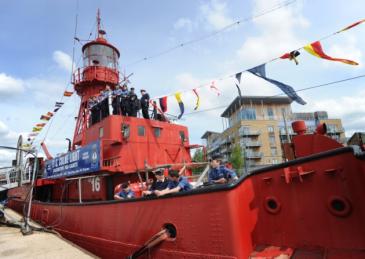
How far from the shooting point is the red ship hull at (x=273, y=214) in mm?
3441

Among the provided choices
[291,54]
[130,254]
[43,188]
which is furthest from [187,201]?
[43,188]

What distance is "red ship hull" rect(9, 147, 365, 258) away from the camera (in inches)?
135

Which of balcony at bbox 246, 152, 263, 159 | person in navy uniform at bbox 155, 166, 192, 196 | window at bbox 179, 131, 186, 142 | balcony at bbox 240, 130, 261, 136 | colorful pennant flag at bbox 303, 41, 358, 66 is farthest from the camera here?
balcony at bbox 246, 152, 263, 159

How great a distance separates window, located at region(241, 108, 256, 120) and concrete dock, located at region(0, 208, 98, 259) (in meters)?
Result: 51.5

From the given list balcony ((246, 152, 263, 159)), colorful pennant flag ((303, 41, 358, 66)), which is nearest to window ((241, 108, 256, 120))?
balcony ((246, 152, 263, 159))

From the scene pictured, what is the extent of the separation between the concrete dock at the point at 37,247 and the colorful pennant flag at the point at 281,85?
642 cm

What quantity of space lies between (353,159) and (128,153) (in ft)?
23.1

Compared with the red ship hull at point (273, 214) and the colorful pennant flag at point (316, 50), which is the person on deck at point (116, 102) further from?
the colorful pennant flag at point (316, 50)

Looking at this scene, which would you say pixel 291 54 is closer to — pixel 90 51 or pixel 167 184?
pixel 167 184

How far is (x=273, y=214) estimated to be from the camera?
4121 millimetres

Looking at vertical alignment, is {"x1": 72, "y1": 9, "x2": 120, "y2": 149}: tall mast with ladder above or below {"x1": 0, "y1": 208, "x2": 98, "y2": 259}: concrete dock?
above

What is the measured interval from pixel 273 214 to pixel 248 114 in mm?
56245

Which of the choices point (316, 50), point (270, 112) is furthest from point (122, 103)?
point (270, 112)

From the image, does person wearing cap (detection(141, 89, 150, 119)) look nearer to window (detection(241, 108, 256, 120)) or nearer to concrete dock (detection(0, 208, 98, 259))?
concrete dock (detection(0, 208, 98, 259))
